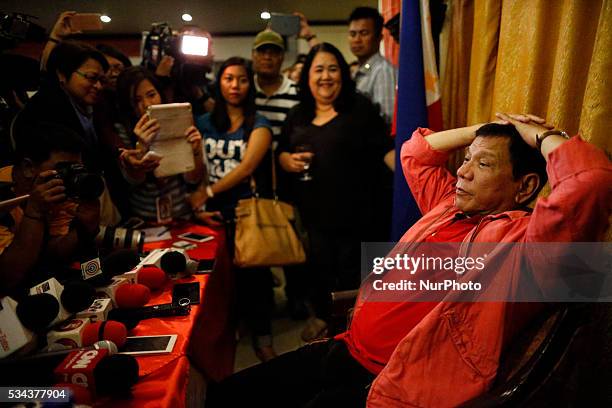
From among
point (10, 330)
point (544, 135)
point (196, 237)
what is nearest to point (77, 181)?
point (10, 330)

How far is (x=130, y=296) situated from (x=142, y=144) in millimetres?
842

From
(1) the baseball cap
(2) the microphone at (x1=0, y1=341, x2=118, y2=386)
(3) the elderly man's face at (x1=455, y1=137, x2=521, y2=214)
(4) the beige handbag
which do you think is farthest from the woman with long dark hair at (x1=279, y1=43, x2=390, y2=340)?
Result: (2) the microphone at (x1=0, y1=341, x2=118, y2=386)

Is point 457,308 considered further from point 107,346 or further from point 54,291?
point 54,291

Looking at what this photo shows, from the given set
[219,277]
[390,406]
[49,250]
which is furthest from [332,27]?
[390,406]

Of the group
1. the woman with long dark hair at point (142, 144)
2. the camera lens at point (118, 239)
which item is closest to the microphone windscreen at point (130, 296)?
the camera lens at point (118, 239)

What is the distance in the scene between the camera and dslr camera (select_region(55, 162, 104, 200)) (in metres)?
1.20

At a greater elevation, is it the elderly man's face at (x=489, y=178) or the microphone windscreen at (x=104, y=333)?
the elderly man's face at (x=489, y=178)

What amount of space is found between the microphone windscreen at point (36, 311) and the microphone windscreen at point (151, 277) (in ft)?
1.23

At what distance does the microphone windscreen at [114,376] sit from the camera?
90cm

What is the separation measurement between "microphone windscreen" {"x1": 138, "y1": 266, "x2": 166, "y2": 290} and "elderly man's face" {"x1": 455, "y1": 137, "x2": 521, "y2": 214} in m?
1.06

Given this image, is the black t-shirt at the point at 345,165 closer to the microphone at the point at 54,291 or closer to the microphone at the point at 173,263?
the microphone at the point at 173,263

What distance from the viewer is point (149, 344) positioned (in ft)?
3.67

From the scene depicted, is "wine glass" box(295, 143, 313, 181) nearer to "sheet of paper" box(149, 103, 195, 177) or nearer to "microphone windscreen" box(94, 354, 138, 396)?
"sheet of paper" box(149, 103, 195, 177)

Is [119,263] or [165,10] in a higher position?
[165,10]
